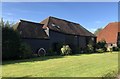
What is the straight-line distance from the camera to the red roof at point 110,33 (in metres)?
68.5

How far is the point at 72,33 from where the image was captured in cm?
5197

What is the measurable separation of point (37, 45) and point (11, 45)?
35.8 ft

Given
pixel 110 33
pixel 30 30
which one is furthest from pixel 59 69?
pixel 110 33

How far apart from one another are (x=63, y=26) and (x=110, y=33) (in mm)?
22984

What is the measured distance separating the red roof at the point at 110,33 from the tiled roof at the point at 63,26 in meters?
12.8

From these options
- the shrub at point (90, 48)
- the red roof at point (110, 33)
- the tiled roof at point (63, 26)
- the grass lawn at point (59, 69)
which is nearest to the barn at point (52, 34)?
the tiled roof at point (63, 26)

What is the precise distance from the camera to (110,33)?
231 ft

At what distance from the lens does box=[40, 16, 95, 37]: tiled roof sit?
48056 mm

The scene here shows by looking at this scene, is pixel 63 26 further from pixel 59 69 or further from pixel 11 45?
pixel 59 69

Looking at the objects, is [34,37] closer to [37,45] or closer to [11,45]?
[37,45]

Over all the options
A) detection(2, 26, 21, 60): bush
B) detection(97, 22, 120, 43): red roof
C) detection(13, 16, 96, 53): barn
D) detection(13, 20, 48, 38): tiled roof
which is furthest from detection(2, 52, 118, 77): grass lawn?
detection(97, 22, 120, 43): red roof

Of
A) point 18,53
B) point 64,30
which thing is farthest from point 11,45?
point 64,30

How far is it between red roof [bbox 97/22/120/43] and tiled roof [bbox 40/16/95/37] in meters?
12.8

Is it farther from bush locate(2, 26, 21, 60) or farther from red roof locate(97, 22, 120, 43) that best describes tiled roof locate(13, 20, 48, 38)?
red roof locate(97, 22, 120, 43)
